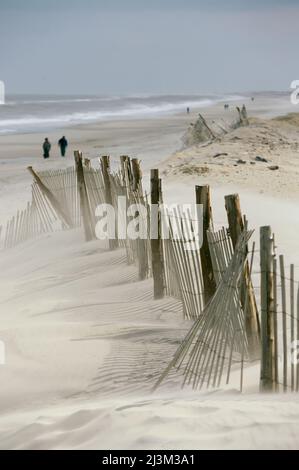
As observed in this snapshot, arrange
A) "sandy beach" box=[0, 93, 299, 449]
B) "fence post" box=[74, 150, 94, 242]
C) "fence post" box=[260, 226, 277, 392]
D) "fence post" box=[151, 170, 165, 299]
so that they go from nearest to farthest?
Result: "sandy beach" box=[0, 93, 299, 449]
"fence post" box=[260, 226, 277, 392]
"fence post" box=[151, 170, 165, 299]
"fence post" box=[74, 150, 94, 242]

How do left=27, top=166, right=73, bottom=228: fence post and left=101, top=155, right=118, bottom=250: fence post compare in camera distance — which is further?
left=27, top=166, right=73, bottom=228: fence post

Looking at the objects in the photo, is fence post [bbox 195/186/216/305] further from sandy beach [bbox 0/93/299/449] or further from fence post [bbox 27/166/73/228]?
Result: fence post [bbox 27/166/73/228]

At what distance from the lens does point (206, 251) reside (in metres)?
6.96

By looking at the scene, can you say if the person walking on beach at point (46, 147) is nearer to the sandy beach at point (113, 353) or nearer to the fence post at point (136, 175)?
the sandy beach at point (113, 353)

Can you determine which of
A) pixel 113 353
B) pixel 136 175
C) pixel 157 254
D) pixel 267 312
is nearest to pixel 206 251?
pixel 113 353

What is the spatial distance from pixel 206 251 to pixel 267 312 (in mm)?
1892

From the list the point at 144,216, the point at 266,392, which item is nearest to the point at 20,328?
the point at 144,216

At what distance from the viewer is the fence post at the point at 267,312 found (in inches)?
198

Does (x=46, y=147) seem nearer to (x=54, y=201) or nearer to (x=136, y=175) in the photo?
(x=54, y=201)

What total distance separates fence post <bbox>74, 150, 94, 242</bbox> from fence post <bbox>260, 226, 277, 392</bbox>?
7.29m

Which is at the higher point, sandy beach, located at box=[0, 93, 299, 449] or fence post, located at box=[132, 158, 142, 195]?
fence post, located at box=[132, 158, 142, 195]

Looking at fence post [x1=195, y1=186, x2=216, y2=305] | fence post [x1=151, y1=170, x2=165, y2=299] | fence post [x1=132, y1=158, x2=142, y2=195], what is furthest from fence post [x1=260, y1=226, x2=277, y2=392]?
fence post [x1=132, y1=158, x2=142, y2=195]

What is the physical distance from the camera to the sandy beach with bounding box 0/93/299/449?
14.0 ft

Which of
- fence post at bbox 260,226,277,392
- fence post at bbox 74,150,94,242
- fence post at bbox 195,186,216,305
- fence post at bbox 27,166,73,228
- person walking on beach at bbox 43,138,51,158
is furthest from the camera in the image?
person walking on beach at bbox 43,138,51,158
